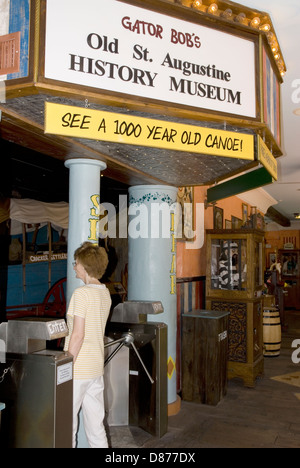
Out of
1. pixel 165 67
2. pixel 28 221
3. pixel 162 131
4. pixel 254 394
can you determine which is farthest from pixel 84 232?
pixel 28 221

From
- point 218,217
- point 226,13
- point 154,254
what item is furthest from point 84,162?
point 218,217

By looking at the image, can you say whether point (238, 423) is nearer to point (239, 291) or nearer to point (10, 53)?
point (239, 291)

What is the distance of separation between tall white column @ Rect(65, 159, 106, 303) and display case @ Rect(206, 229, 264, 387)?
2.50 meters

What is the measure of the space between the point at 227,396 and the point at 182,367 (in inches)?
26.2

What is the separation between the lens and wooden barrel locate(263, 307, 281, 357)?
234 inches

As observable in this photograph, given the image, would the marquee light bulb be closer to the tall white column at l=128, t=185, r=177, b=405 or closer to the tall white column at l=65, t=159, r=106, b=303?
the tall white column at l=65, t=159, r=106, b=303

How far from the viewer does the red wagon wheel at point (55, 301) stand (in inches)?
272

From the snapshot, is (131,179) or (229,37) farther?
(131,179)

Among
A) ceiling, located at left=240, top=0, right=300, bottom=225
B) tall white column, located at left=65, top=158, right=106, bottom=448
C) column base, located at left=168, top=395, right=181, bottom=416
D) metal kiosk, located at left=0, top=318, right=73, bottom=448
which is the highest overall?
ceiling, located at left=240, top=0, right=300, bottom=225

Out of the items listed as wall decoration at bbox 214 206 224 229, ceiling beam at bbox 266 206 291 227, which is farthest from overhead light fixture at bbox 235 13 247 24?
ceiling beam at bbox 266 206 291 227

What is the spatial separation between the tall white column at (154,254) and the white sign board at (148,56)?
1743 mm

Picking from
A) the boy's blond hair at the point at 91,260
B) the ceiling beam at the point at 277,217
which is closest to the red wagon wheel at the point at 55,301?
the boy's blond hair at the point at 91,260

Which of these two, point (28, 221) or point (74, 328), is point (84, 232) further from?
point (28, 221)

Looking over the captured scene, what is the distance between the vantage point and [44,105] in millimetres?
2033
